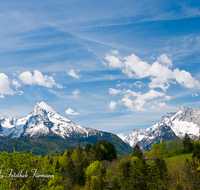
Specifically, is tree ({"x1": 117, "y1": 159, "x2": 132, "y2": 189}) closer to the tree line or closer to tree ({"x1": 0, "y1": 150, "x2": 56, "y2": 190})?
the tree line

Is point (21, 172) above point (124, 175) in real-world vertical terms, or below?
above

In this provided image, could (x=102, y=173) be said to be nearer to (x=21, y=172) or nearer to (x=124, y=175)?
(x=124, y=175)

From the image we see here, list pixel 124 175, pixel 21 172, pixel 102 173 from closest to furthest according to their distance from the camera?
pixel 21 172
pixel 124 175
pixel 102 173

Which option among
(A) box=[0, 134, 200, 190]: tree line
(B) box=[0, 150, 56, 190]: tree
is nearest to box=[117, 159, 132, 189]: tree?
(A) box=[0, 134, 200, 190]: tree line

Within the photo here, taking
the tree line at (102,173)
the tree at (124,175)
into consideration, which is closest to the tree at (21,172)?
the tree line at (102,173)

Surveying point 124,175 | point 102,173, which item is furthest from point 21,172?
point 102,173

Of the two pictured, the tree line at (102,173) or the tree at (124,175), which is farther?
the tree at (124,175)

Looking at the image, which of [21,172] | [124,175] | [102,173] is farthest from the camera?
[102,173]

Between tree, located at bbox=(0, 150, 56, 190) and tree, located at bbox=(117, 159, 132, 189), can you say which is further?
tree, located at bbox=(117, 159, 132, 189)

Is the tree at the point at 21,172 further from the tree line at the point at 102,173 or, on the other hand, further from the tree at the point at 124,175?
the tree at the point at 124,175

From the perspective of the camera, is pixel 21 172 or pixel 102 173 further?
pixel 102 173

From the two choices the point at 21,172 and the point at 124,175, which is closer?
the point at 21,172

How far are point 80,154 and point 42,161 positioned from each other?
392 ft

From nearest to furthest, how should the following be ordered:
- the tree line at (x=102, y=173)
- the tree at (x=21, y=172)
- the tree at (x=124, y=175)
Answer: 1. the tree at (x=21, y=172)
2. the tree line at (x=102, y=173)
3. the tree at (x=124, y=175)
